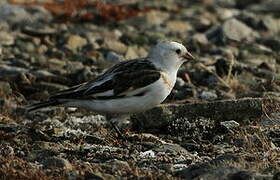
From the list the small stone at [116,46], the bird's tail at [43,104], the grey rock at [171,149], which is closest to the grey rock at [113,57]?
the small stone at [116,46]

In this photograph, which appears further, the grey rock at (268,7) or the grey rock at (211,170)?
the grey rock at (268,7)

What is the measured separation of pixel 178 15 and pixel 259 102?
398 inches

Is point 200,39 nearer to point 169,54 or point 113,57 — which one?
point 113,57

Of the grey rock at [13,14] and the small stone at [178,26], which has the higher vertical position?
the grey rock at [13,14]

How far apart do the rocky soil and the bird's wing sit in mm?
445

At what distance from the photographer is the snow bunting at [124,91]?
25.9 ft

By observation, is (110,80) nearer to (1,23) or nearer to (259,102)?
(259,102)

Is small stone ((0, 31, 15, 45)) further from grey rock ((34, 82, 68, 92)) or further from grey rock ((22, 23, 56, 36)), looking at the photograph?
grey rock ((34, 82, 68, 92))

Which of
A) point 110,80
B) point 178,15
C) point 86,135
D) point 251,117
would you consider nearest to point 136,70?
point 110,80

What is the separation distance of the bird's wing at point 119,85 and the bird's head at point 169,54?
0.79 ft

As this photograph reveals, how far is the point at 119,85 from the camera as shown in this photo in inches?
316

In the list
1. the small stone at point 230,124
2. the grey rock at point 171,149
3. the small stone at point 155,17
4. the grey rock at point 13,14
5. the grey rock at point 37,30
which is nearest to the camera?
the grey rock at point 171,149

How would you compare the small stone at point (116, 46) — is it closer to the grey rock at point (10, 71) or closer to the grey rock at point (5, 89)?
the grey rock at point (10, 71)

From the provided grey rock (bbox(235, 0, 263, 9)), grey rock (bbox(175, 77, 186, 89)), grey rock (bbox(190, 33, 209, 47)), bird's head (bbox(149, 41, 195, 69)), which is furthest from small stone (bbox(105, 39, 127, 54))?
grey rock (bbox(235, 0, 263, 9))
